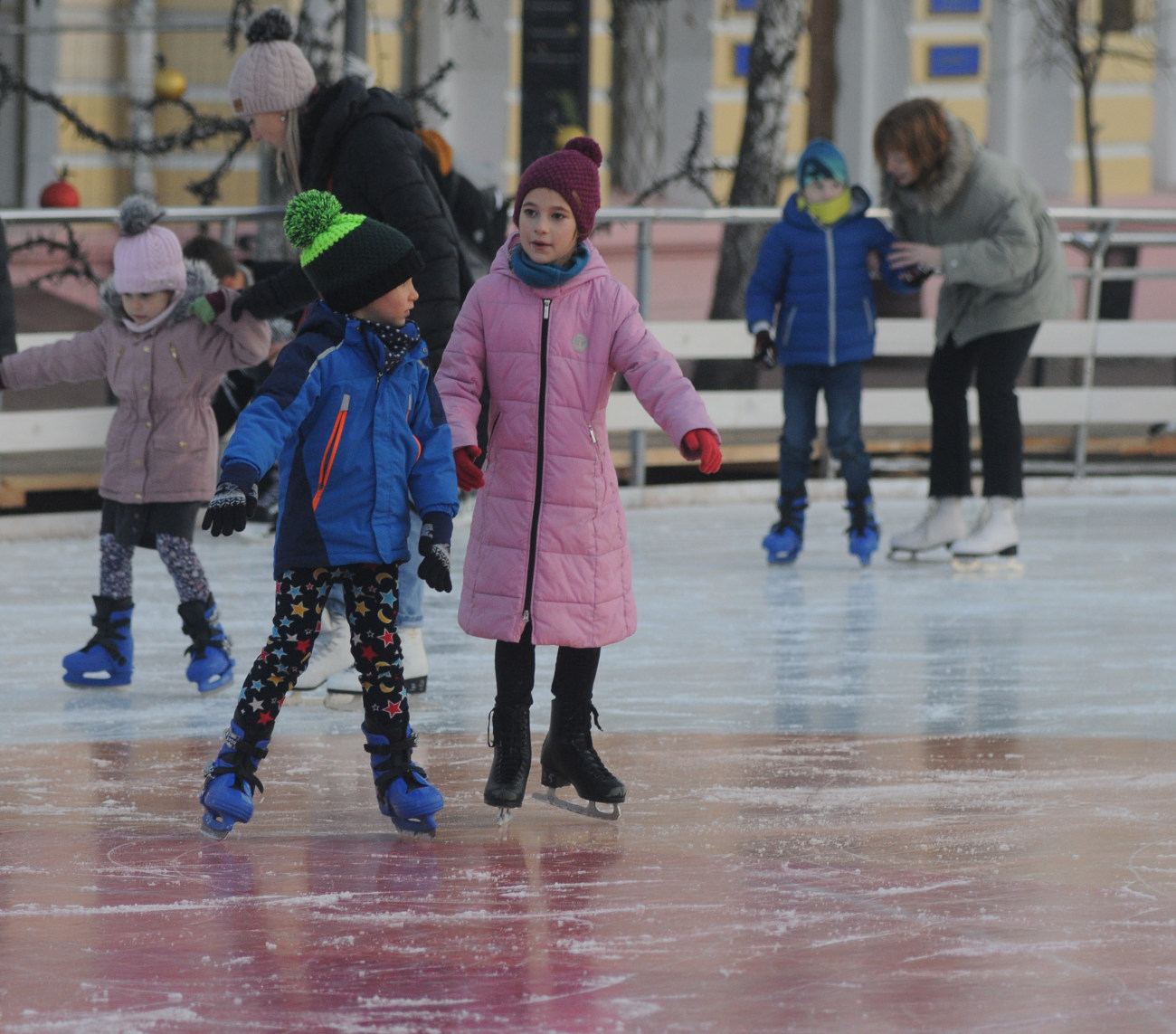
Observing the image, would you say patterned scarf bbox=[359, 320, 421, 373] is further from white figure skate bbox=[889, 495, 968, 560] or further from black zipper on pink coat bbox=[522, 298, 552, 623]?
white figure skate bbox=[889, 495, 968, 560]

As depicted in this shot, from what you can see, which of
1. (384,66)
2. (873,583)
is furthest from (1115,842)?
(384,66)

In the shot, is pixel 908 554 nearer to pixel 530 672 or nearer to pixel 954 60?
pixel 530 672

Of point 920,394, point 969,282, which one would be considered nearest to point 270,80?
point 969,282

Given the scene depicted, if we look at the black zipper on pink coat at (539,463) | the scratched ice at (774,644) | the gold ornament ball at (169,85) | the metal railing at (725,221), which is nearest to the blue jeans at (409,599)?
the scratched ice at (774,644)

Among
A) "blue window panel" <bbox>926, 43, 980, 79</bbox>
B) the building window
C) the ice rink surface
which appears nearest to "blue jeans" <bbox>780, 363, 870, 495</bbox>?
the ice rink surface

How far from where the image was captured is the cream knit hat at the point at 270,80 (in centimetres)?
472

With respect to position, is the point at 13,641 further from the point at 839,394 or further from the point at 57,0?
the point at 57,0

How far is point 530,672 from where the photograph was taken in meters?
3.85

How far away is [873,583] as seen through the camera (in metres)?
6.82

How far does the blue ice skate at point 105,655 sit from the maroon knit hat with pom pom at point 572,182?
1.81m

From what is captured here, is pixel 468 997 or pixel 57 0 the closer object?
pixel 468 997

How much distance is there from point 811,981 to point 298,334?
5.15 ft

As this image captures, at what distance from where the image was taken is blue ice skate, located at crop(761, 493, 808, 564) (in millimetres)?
7227

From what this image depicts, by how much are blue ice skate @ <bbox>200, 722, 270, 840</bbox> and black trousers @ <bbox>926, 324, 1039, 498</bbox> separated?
160 inches
